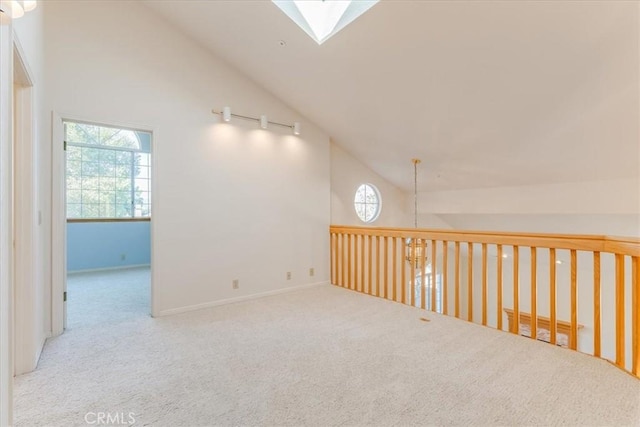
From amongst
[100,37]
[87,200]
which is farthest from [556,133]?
[87,200]

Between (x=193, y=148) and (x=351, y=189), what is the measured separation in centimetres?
277

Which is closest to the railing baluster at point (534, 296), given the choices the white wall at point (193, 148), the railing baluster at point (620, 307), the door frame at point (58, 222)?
the railing baluster at point (620, 307)

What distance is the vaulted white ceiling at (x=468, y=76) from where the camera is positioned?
7.68 feet

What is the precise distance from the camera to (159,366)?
2227 millimetres

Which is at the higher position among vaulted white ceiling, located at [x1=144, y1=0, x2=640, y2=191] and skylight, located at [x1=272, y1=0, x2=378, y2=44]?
skylight, located at [x1=272, y1=0, x2=378, y2=44]

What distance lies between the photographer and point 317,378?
6.68 ft

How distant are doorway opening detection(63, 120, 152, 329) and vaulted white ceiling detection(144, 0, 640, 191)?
3417 millimetres

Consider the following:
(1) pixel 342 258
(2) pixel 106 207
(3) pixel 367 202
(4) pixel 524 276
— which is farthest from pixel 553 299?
(2) pixel 106 207

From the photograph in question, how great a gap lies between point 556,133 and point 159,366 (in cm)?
432

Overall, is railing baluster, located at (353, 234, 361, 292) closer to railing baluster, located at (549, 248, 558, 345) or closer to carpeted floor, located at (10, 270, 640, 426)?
carpeted floor, located at (10, 270, 640, 426)

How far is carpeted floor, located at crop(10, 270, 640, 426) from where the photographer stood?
1.68 metres

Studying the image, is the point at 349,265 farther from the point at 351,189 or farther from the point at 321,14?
the point at 321,14

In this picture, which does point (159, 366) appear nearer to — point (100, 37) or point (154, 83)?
point (154, 83)

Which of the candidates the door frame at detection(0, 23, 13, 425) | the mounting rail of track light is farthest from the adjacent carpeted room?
the mounting rail of track light
